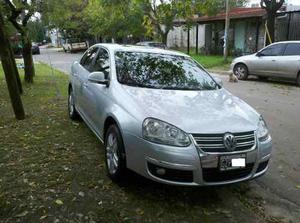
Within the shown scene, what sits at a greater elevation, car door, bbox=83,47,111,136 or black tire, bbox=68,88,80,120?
car door, bbox=83,47,111,136

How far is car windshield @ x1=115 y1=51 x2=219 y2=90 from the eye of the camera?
5012mm

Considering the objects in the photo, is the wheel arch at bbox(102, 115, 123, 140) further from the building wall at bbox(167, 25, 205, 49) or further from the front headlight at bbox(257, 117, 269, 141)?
the building wall at bbox(167, 25, 205, 49)

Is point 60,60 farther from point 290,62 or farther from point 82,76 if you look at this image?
point 82,76

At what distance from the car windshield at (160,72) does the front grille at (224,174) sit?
145 centimetres

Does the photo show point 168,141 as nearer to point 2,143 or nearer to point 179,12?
point 2,143

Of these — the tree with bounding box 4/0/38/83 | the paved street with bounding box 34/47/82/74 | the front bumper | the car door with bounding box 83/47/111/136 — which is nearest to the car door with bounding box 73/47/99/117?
the car door with bounding box 83/47/111/136

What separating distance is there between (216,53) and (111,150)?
2682 cm

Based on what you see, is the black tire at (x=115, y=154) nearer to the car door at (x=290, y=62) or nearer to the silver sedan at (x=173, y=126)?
the silver sedan at (x=173, y=126)

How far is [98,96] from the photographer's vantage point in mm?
5223

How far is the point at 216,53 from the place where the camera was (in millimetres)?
30234

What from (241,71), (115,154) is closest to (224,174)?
(115,154)

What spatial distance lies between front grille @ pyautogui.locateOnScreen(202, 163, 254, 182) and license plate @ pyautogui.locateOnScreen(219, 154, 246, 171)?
6 centimetres

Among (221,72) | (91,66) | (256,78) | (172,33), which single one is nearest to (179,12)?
(91,66)

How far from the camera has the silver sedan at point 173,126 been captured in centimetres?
377
